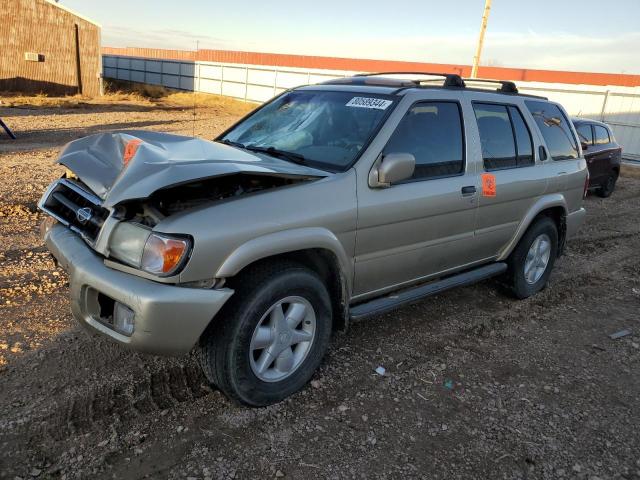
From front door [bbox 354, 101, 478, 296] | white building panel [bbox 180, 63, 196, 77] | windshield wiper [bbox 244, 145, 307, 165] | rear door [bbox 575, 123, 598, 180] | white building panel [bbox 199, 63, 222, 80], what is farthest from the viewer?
white building panel [bbox 180, 63, 196, 77]

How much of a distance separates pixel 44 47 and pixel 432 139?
28140 millimetres

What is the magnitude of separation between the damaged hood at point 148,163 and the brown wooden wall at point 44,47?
27060 millimetres

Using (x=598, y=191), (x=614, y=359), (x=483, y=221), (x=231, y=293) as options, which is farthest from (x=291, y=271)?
(x=598, y=191)

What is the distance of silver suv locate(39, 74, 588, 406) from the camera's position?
2.62m

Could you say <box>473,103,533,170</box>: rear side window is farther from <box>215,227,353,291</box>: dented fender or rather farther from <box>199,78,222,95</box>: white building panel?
<box>199,78,222,95</box>: white building panel

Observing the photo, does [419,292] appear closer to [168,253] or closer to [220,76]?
[168,253]

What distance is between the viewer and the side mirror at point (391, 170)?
10.8ft

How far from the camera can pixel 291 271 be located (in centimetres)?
300

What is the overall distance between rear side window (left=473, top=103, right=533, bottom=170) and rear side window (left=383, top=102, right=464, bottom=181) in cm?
33

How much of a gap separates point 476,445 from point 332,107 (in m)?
2.52

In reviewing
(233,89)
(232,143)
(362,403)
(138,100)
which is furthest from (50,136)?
(233,89)

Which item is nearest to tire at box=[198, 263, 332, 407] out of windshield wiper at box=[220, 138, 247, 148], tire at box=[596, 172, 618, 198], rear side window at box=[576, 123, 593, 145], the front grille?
the front grille

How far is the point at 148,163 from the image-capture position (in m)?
2.74

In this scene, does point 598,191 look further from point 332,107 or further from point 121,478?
point 121,478
